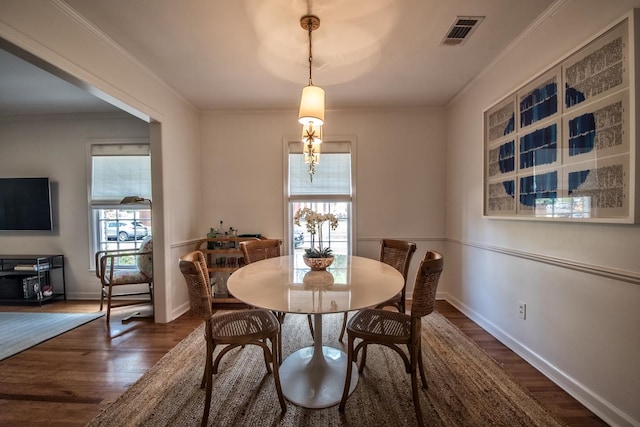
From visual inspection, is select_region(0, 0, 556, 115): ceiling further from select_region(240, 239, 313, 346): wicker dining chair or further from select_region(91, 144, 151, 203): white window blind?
select_region(240, 239, 313, 346): wicker dining chair

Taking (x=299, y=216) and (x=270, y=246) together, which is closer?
(x=299, y=216)

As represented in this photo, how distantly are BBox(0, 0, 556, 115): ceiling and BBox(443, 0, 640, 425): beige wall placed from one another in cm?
27

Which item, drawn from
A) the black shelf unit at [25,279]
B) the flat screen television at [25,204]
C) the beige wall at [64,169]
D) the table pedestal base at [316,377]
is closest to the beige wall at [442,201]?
the beige wall at [64,169]

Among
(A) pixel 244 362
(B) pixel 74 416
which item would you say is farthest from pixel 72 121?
(A) pixel 244 362

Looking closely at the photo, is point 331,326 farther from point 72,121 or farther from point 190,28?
point 72,121

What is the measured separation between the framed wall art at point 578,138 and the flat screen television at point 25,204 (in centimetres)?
544

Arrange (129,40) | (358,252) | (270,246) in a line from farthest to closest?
(358,252)
(270,246)
(129,40)

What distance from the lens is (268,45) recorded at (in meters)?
2.04

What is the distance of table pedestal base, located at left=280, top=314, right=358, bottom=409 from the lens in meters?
1.53

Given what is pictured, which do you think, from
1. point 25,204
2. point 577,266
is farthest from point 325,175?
point 25,204

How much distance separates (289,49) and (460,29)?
133 centimetres

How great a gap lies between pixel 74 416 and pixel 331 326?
189 cm

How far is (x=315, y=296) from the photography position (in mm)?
1281

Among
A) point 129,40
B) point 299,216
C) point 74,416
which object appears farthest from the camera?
point 129,40
